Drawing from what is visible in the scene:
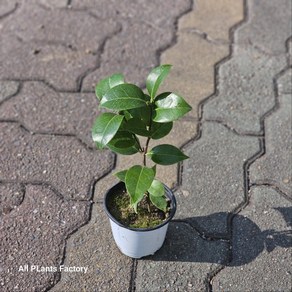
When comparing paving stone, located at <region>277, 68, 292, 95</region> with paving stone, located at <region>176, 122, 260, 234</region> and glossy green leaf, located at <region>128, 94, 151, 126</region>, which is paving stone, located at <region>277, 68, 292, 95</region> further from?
glossy green leaf, located at <region>128, 94, 151, 126</region>

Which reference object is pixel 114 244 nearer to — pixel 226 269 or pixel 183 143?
pixel 226 269

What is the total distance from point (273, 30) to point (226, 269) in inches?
54.9

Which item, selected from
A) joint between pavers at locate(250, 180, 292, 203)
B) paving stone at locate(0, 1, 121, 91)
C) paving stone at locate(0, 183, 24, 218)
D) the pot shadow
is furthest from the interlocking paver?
paving stone at locate(0, 183, 24, 218)

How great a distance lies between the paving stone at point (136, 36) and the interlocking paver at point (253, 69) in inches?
12.9

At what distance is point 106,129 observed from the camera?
1.55 meters

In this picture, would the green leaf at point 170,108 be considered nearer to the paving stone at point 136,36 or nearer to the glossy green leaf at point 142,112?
the glossy green leaf at point 142,112

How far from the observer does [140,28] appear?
2.83 meters

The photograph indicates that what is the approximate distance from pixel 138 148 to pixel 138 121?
0.12 meters

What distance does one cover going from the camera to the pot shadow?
1.93m

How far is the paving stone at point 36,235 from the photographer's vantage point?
73.2 inches

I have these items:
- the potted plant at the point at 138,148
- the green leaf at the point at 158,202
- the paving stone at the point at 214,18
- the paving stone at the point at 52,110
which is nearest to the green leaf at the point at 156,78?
the potted plant at the point at 138,148

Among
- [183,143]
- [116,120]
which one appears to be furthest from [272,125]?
[116,120]

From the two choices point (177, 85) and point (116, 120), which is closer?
point (116, 120)

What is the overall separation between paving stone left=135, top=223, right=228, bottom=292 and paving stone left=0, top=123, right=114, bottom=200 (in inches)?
14.1
